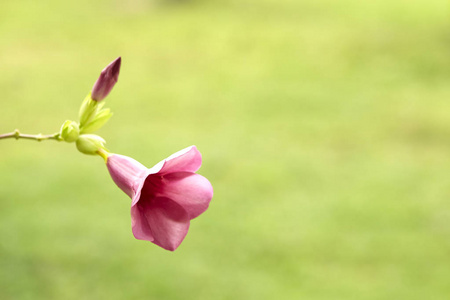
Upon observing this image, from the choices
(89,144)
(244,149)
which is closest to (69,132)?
(89,144)

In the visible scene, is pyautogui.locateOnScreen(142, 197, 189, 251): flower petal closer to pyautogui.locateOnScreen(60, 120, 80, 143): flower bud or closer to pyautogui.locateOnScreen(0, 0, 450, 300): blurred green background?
pyautogui.locateOnScreen(60, 120, 80, 143): flower bud

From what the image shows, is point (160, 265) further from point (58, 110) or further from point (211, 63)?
point (211, 63)

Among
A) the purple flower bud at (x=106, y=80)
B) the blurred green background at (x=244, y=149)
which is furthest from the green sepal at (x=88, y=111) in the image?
the blurred green background at (x=244, y=149)

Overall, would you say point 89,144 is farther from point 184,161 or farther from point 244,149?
point 244,149

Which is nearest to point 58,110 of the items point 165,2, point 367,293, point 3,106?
point 3,106

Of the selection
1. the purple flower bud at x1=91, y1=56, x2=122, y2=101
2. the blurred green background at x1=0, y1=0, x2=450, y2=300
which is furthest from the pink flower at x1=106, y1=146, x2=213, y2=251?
the blurred green background at x1=0, y1=0, x2=450, y2=300

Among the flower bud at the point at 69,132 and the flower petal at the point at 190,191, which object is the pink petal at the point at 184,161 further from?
the flower bud at the point at 69,132

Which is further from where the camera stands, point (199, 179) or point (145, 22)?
point (145, 22)
